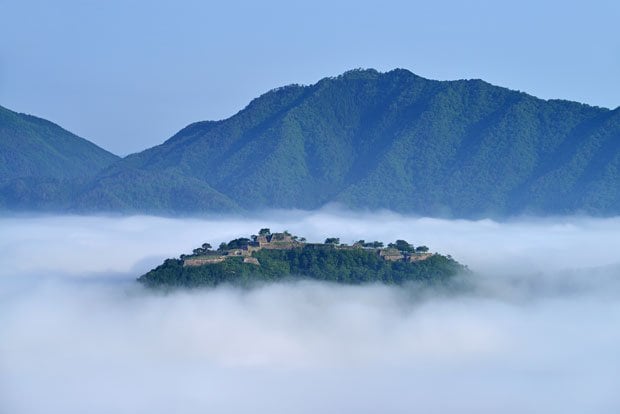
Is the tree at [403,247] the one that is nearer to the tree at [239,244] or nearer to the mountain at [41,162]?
the tree at [239,244]

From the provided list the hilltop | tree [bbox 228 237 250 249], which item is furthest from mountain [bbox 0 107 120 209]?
the hilltop

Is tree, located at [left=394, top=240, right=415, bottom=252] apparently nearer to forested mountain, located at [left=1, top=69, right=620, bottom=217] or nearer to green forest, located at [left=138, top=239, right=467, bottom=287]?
green forest, located at [left=138, top=239, right=467, bottom=287]

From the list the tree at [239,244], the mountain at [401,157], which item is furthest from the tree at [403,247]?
the mountain at [401,157]

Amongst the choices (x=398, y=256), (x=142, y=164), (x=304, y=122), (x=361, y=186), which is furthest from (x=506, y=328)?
(x=142, y=164)

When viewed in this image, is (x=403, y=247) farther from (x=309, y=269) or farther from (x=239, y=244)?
(x=239, y=244)

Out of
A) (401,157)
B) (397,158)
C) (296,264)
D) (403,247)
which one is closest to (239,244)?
(296,264)

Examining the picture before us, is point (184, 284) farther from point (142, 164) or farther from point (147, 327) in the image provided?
point (142, 164)
